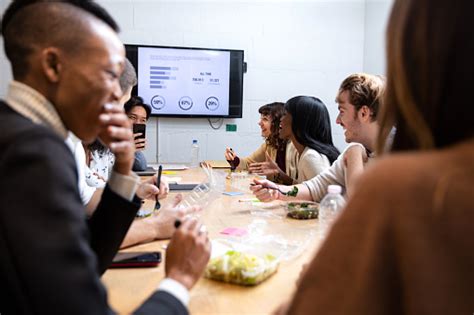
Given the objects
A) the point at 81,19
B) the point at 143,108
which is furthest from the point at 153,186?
the point at 143,108

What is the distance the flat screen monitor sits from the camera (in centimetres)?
428

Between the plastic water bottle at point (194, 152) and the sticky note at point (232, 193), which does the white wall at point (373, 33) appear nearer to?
the plastic water bottle at point (194, 152)

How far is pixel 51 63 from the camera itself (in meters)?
0.81

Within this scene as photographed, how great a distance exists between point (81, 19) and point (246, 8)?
393cm

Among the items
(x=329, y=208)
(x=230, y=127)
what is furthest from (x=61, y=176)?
(x=230, y=127)

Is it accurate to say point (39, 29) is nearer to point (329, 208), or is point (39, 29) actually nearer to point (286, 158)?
point (329, 208)

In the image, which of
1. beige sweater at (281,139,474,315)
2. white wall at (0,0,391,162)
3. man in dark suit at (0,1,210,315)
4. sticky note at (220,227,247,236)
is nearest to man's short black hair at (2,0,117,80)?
man in dark suit at (0,1,210,315)

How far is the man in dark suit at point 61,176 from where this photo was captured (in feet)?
1.98

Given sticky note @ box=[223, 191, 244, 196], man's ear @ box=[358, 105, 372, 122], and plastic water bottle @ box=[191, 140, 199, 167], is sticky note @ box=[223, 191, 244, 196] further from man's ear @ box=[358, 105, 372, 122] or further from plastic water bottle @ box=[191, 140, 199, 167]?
plastic water bottle @ box=[191, 140, 199, 167]

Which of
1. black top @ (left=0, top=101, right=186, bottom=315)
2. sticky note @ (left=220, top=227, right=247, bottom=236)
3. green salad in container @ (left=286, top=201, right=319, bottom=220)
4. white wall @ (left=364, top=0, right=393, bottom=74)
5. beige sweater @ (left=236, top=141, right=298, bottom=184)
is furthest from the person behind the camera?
white wall @ (left=364, top=0, right=393, bottom=74)

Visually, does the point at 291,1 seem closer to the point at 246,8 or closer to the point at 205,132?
the point at 246,8

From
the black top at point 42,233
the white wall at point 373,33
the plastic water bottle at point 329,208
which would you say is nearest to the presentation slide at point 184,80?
the white wall at point 373,33

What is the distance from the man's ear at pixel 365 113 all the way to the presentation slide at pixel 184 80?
A: 8.64 ft

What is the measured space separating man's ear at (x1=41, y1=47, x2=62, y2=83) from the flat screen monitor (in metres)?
3.49
